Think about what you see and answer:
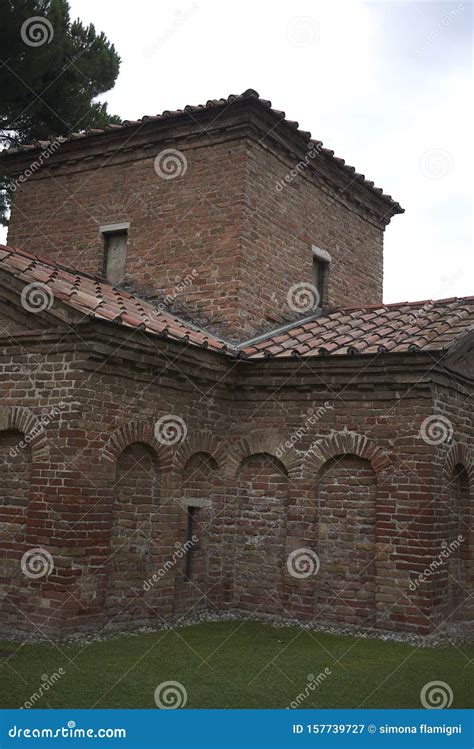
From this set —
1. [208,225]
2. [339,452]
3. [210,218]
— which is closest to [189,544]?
[339,452]

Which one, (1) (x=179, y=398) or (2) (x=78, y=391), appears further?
(1) (x=179, y=398)

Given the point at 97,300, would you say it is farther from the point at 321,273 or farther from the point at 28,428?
the point at 321,273

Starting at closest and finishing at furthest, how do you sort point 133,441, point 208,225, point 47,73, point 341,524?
point 133,441
point 341,524
point 208,225
point 47,73

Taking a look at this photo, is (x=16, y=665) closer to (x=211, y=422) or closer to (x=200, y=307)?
(x=211, y=422)

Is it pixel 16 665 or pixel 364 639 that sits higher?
pixel 364 639

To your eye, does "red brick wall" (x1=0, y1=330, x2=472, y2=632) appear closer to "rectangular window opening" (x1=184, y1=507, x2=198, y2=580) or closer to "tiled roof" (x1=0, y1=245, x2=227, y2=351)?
"rectangular window opening" (x1=184, y1=507, x2=198, y2=580)

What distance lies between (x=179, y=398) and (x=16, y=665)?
3931mm

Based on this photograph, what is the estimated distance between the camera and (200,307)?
11.8 meters

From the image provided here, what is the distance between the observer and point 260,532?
10.2 meters

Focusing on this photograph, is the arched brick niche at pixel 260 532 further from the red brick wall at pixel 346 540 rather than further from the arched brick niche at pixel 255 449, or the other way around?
the red brick wall at pixel 346 540

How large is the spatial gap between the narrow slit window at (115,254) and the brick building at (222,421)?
0.58ft

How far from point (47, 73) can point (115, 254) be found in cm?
649

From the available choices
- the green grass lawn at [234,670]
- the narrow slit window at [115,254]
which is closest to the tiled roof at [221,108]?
the narrow slit window at [115,254]

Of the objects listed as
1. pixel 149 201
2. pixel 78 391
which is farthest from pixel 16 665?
pixel 149 201
